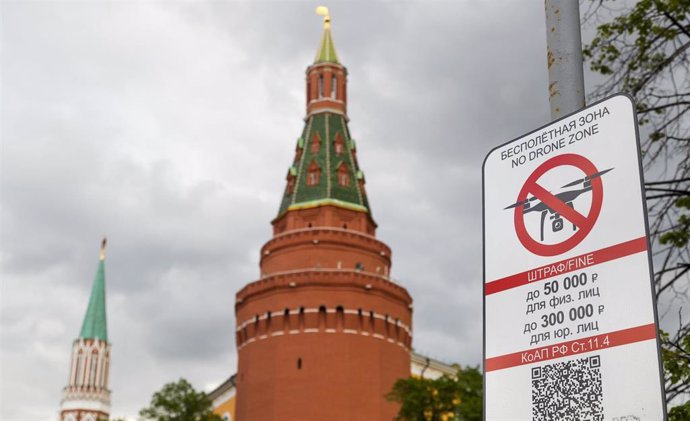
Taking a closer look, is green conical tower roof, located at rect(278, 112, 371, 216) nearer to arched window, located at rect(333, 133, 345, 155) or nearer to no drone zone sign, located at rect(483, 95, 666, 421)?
arched window, located at rect(333, 133, 345, 155)

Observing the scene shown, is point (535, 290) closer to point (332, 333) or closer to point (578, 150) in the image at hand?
point (578, 150)

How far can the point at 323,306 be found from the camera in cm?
4238

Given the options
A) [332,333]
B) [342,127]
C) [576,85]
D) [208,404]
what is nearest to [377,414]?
[332,333]

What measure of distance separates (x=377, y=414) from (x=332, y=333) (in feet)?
14.6

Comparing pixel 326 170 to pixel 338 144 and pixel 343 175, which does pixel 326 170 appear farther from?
pixel 338 144

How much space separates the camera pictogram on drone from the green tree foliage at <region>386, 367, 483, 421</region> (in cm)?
2963

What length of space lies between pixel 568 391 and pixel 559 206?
682mm

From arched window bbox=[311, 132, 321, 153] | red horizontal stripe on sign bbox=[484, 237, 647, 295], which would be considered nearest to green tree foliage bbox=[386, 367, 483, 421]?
arched window bbox=[311, 132, 321, 153]

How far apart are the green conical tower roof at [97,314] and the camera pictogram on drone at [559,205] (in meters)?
85.0

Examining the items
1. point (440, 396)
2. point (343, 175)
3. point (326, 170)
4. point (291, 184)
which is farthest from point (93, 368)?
Result: point (440, 396)

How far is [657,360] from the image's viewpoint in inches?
108

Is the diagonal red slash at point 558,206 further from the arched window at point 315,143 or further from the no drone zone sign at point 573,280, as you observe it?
the arched window at point 315,143

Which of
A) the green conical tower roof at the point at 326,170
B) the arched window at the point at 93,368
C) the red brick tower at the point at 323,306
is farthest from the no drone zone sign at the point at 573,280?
the arched window at the point at 93,368

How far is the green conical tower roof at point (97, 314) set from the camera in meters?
84.1
